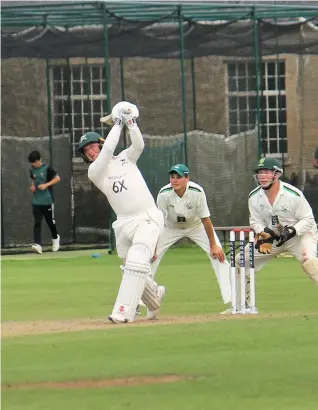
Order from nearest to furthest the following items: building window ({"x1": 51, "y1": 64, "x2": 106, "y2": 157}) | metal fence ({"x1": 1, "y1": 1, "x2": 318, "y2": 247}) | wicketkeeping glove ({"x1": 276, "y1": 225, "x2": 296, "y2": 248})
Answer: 1. wicketkeeping glove ({"x1": 276, "y1": 225, "x2": 296, "y2": 248})
2. metal fence ({"x1": 1, "y1": 1, "x2": 318, "y2": 247})
3. building window ({"x1": 51, "y1": 64, "x2": 106, "y2": 157})

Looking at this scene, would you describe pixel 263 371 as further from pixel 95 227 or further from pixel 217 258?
pixel 95 227

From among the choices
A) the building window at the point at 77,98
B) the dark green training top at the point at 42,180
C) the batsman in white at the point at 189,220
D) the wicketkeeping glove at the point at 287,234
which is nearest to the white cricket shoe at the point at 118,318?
the batsman in white at the point at 189,220

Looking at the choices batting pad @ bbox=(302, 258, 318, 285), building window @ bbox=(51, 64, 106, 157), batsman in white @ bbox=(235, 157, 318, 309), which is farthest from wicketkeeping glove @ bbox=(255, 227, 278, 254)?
building window @ bbox=(51, 64, 106, 157)

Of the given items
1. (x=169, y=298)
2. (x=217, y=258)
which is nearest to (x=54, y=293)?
(x=169, y=298)

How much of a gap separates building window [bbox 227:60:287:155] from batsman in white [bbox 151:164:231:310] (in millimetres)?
11170

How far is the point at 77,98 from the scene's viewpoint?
1131 inches

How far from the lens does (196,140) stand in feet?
91.8

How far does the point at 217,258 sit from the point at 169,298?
1353 millimetres

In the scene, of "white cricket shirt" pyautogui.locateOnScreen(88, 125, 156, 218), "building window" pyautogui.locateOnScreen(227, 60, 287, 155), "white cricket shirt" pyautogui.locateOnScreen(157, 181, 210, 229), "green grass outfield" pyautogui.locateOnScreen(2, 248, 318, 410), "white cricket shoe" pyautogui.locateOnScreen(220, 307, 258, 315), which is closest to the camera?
"green grass outfield" pyautogui.locateOnScreen(2, 248, 318, 410)

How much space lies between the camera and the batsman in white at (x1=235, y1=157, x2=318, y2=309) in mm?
15703

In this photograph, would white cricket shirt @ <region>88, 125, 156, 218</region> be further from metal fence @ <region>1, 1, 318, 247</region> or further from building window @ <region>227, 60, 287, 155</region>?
building window @ <region>227, 60, 287, 155</region>

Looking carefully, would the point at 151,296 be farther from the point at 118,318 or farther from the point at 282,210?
the point at 282,210

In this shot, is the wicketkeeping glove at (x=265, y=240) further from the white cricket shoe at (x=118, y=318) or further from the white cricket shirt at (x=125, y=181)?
the white cricket shoe at (x=118, y=318)

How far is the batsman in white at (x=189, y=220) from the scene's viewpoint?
16.2 metres
